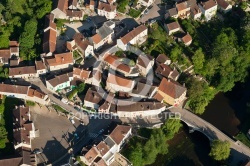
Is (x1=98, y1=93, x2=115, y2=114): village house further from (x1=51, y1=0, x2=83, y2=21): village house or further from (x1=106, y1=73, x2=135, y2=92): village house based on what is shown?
(x1=51, y1=0, x2=83, y2=21): village house

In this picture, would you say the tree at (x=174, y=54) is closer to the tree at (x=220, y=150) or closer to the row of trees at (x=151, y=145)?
the row of trees at (x=151, y=145)

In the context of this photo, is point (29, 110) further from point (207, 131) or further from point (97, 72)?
point (207, 131)

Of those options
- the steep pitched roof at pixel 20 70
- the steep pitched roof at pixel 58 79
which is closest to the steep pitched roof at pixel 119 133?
the steep pitched roof at pixel 58 79

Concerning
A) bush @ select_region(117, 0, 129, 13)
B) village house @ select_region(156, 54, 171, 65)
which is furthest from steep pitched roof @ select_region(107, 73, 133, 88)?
bush @ select_region(117, 0, 129, 13)

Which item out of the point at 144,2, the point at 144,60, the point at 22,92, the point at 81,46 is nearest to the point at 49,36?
the point at 81,46

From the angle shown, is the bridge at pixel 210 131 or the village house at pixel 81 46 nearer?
the bridge at pixel 210 131
